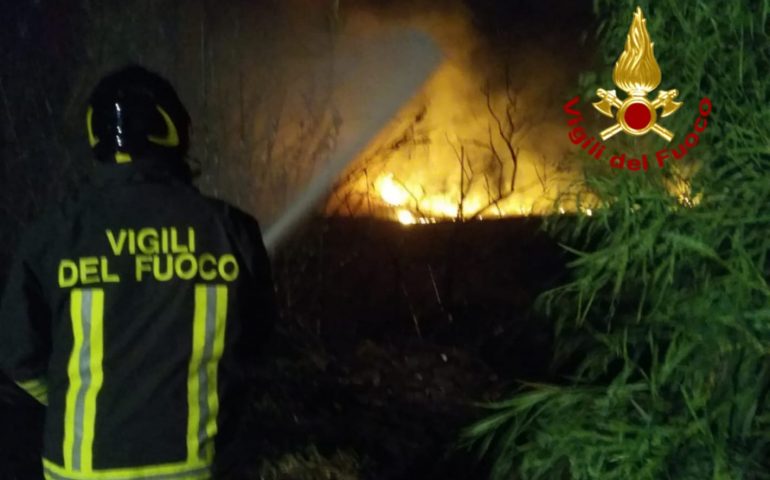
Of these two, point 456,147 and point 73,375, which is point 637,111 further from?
point 456,147

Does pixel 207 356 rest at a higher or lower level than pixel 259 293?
lower

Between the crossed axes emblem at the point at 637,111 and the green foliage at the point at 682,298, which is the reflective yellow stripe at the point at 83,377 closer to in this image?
the green foliage at the point at 682,298

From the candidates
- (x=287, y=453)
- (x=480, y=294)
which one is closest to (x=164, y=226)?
(x=287, y=453)

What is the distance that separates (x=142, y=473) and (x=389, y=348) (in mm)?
2084

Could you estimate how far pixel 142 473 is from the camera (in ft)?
4.72

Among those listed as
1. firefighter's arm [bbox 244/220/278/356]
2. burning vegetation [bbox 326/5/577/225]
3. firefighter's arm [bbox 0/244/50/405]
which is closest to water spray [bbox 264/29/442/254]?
burning vegetation [bbox 326/5/577/225]

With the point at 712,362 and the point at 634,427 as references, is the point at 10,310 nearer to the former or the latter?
the point at 634,427

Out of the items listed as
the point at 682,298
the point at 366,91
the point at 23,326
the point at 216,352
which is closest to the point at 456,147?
the point at 366,91

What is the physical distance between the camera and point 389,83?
3875 millimetres

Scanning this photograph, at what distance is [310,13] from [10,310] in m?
2.66

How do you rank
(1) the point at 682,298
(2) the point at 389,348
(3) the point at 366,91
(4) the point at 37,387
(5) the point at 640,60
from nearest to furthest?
(4) the point at 37,387 < (1) the point at 682,298 < (5) the point at 640,60 < (2) the point at 389,348 < (3) the point at 366,91

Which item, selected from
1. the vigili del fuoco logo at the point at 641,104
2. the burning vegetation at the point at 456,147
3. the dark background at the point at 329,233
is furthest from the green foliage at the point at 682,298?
the burning vegetation at the point at 456,147

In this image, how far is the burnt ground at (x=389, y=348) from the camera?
2697 millimetres

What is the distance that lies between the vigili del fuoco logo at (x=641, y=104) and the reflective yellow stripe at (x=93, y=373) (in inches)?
50.0
